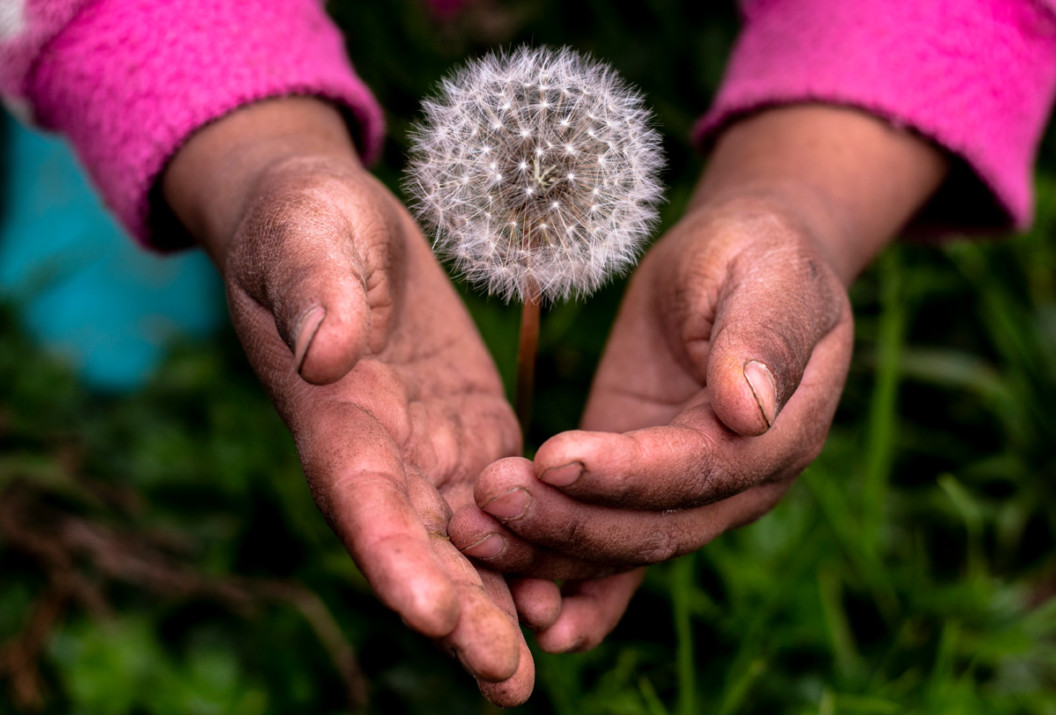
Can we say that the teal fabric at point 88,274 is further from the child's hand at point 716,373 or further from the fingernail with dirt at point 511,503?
the fingernail with dirt at point 511,503

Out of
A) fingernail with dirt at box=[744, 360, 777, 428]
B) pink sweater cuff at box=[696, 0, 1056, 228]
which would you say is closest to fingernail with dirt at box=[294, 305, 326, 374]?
fingernail with dirt at box=[744, 360, 777, 428]

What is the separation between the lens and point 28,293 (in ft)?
8.84

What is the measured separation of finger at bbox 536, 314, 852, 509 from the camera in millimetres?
1121

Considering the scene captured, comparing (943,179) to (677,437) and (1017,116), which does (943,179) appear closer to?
(1017,116)

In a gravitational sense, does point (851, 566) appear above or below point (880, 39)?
below

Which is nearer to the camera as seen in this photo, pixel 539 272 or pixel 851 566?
pixel 539 272

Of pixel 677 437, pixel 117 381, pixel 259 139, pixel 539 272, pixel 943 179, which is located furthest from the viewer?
pixel 117 381

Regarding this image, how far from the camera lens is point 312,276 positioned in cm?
112

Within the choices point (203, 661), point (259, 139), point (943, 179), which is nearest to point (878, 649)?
point (943, 179)

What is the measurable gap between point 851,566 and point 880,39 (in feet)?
4.14

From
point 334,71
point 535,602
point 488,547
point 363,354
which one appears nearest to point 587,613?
point 535,602

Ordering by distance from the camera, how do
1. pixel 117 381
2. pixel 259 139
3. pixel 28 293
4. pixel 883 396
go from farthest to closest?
pixel 117 381
pixel 28 293
pixel 883 396
pixel 259 139

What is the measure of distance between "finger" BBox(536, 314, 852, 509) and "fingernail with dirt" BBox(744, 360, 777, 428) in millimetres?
76

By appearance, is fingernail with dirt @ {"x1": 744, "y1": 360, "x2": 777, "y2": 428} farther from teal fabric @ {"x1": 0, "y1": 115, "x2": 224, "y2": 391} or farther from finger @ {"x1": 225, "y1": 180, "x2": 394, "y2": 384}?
teal fabric @ {"x1": 0, "y1": 115, "x2": 224, "y2": 391}
